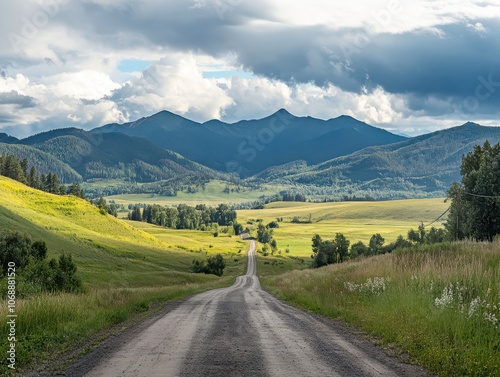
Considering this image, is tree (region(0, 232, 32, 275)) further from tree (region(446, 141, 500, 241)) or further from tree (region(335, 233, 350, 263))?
tree (region(335, 233, 350, 263))

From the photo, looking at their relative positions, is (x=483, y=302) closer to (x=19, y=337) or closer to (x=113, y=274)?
(x=19, y=337)

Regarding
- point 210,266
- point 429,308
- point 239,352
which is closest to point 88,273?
point 210,266

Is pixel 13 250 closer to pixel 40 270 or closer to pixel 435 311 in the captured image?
pixel 40 270

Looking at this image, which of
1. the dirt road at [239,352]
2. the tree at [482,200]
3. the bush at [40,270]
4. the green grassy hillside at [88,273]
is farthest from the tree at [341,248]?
the dirt road at [239,352]

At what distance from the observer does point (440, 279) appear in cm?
1855

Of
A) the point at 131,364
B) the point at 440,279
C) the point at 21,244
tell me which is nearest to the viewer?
the point at 131,364

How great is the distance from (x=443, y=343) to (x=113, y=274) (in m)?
62.4

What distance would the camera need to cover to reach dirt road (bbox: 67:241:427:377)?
1132cm

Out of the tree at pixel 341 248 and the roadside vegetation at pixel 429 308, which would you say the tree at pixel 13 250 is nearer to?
the roadside vegetation at pixel 429 308

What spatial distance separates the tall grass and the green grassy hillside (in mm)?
10236

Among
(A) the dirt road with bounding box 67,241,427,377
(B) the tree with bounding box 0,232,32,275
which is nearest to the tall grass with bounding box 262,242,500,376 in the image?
(A) the dirt road with bounding box 67,241,427,377

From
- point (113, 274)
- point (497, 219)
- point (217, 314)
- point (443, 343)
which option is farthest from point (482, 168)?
point (443, 343)

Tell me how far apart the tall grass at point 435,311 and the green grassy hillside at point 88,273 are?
A: 10236 millimetres

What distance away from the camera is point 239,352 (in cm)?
1322
